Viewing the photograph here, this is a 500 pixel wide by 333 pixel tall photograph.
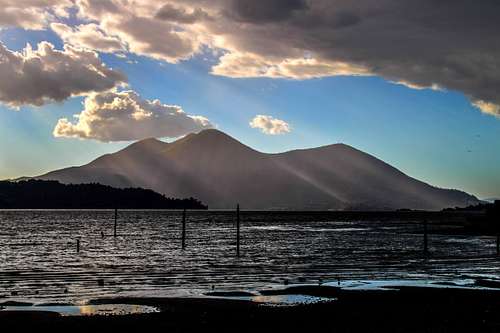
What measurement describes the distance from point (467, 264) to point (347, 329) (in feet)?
112

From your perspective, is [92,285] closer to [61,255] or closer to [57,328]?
[57,328]

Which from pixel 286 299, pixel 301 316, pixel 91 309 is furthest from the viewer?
pixel 286 299

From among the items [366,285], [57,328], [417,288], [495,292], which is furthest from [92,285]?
[495,292]

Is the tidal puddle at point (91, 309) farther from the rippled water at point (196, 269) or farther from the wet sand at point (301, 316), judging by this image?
the rippled water at point (196, 269)

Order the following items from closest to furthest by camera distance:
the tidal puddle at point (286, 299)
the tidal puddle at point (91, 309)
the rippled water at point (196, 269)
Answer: the tidal puddle at point (91, 309)
the tidal puddle at point (286, 299)
the rippled water at point (196, 269)

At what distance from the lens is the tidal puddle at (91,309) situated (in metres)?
26.7

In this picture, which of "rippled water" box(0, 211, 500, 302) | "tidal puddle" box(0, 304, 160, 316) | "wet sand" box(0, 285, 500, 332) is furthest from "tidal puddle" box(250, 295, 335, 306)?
"tidal puddle" box(0, 304, 160, 316)

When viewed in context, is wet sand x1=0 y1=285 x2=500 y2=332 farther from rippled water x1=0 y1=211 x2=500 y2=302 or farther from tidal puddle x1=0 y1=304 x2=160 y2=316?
rippled water x1=0 y1=211 x2=500 y2=302

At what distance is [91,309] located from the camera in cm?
2767

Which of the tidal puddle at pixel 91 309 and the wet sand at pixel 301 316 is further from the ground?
the wet sand at pixel 301 316

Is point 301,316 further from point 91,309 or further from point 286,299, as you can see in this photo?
point 91,309

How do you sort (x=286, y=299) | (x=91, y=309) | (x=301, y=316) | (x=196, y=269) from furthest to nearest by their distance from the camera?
(x=196, y=269) → (x=286, y=299) → (x=91, y=309) → (x=301, y=316)

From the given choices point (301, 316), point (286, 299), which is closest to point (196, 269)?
point (286, 299)

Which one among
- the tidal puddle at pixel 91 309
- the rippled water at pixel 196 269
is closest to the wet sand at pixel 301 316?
the tidal puddle at pixel 91 309
